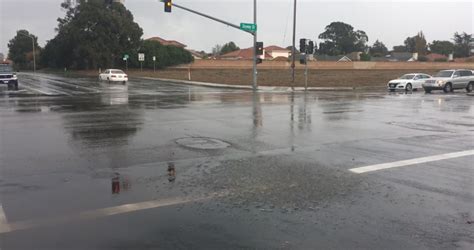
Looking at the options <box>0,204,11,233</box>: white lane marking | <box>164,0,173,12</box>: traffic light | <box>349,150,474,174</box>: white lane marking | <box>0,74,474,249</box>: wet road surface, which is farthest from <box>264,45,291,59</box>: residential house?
<box>0,204,11,233</box>: white lane marking

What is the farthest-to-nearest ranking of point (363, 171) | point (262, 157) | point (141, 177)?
1. point (262, 157)
2. point (363, 171)
3. point (141, 177)

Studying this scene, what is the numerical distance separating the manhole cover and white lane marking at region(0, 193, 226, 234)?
3688 millimetres

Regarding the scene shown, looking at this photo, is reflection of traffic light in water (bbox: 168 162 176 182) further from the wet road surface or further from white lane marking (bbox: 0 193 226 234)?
white lane marking (bbox: 0 193 226 234)

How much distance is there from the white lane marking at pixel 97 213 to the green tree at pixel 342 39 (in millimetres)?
168427

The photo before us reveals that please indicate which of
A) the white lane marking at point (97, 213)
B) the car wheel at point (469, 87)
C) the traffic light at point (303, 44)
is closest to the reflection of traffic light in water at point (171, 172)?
the white lane marking at point (97, 213)

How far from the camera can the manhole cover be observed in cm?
1013

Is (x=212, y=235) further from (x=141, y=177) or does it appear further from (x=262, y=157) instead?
(x=262, y=157)

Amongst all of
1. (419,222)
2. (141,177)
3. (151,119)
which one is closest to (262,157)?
(141,177)

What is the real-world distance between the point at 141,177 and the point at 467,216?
15.2ft

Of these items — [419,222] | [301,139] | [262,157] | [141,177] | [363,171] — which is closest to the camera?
[419,222]

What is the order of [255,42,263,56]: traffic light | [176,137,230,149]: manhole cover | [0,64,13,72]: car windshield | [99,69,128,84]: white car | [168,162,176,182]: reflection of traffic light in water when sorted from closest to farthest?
[168,162,176,182]: reflection of traffic light in water → [176,137,230,149]: manhole cover → [0,64,13,72]: car windshield → [255,42,263,56]: traffic light → [99,69,128,84]: white car

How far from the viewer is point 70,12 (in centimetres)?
9819

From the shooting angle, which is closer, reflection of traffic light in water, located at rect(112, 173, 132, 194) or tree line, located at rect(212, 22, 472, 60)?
reflection of traffic light in water, located at rect(112, 173, 132, 194)

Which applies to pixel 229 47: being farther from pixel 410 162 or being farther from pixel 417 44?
pixel 410 162
